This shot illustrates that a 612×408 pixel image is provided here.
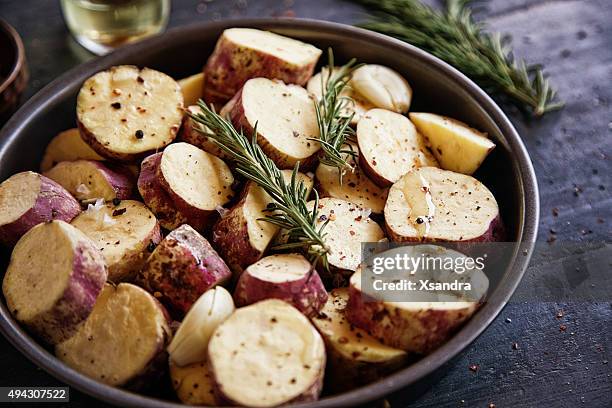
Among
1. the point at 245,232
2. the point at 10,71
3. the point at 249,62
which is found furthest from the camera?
the point at 10,71

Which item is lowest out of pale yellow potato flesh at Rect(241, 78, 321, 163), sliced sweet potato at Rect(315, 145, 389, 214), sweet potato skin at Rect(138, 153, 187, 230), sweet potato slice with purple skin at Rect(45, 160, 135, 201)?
sweet potato slice with purple skin at Rect(45, 160, 135, 201)

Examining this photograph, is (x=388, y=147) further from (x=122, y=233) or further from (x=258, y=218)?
(x=122, y=233)

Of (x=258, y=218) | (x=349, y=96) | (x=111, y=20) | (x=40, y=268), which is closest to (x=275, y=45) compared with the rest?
(x=349, y=96)

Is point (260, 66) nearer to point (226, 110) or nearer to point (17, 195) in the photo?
point (226, 110)

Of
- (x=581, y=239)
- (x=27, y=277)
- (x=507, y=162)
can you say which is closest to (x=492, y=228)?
(x=507, y=162)

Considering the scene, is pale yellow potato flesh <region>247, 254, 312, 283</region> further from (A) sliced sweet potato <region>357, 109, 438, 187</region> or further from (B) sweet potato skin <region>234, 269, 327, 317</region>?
(A) sliced sweet potato <region>357, 109, 438, 187</region>

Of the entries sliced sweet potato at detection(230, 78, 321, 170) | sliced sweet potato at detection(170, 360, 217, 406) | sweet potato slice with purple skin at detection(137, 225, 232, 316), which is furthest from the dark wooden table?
sliced sweet potato at detection(230, 78, 321, 170)
